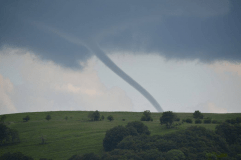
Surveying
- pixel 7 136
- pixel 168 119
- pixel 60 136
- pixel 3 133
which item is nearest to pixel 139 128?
pixel 168 119

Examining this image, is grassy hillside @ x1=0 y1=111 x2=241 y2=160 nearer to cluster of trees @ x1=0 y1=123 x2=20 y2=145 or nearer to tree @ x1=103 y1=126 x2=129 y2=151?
tree @ x1=103 y1=126 x2=129 y2=151

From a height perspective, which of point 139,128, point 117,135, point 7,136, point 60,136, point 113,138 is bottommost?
point 60,136

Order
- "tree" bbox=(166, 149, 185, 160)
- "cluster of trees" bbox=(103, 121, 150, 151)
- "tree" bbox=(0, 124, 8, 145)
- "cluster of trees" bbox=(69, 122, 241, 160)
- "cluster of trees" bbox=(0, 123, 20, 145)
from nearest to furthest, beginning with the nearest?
"tree" bbox=(166, 149, 185, 160), "cluster of trees" bbox=(69, 122, 241, 160), "cluster of trees" bbox=(103, 121, 150, 151), "tree" bbox=(0, 124, 8, 145), "cluster of trees" bbox=(0, 123, 20, 145)

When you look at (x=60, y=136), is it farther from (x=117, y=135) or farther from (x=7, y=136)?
(x=117, y=135)

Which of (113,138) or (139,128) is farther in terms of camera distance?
(139,128)

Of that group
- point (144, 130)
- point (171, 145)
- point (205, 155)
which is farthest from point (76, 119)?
point (205, 155)

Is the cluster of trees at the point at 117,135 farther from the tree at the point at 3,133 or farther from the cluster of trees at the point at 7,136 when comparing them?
the tree at the point at 3,133

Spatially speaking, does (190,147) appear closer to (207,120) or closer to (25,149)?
(207,120)

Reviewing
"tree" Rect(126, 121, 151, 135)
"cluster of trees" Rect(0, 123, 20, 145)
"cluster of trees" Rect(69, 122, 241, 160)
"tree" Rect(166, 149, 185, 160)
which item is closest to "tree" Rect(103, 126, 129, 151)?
"cluster of trees" Rect(69, 122, 241, 160)
